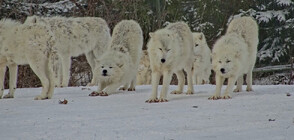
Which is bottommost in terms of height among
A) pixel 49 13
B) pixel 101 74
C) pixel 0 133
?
pixel 0 133

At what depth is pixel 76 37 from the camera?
11969 millimetres

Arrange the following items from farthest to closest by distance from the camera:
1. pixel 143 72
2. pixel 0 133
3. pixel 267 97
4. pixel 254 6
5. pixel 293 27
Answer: pixel 254 6 → pixel 293 27 → pixel 143 72 → pixel 267 97 → pixel 0 133

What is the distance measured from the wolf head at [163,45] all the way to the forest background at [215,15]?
9.88 meters

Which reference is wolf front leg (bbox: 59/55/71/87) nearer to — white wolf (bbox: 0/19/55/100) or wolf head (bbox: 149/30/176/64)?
white wolf (bbox: 0/19/55/100)

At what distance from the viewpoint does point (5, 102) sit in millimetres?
7672

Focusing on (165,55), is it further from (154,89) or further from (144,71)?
(144,71)

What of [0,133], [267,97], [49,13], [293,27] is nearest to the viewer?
[0,133]

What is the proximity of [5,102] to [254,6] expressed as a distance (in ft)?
60.4

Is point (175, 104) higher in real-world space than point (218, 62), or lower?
lower

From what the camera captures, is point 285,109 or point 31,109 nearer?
point 285,109

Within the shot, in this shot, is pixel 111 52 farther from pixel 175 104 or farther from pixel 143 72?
pixel 143 72

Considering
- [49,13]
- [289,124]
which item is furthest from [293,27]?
[289,124]

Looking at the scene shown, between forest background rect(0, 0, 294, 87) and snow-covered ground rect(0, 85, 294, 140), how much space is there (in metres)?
10.6

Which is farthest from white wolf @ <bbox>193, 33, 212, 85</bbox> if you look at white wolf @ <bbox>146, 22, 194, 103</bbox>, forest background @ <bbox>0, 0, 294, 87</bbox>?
forest background @ <bbox>0, 0, 294, 87</bbox>
